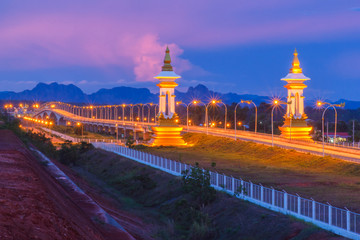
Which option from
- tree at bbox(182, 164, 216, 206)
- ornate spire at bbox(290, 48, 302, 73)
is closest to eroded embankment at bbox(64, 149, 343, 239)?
tree at bbox(182, 164, 216, 206)

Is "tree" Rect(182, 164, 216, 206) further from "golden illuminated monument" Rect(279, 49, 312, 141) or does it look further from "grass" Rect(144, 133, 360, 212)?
"golden illuminated monument" Rect(279, 49, 312, 141)

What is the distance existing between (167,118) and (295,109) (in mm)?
14411

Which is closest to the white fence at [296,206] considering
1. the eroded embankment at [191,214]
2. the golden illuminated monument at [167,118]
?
the eroded embankment at [191,214]

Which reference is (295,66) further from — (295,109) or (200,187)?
(200,187)

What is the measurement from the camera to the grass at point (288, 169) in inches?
987

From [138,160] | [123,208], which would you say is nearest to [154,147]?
[138,160]

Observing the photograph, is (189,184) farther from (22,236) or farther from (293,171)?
(22,236)

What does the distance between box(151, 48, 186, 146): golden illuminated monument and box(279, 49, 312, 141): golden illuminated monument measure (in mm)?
11907

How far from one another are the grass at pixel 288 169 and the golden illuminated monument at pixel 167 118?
2.73m

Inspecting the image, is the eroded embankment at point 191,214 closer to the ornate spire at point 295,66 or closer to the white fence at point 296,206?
the white fence at point 296,206

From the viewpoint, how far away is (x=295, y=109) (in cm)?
6078

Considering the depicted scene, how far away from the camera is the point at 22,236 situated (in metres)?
9.08

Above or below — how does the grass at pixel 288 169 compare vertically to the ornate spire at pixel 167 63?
below

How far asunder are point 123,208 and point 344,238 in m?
14.5
